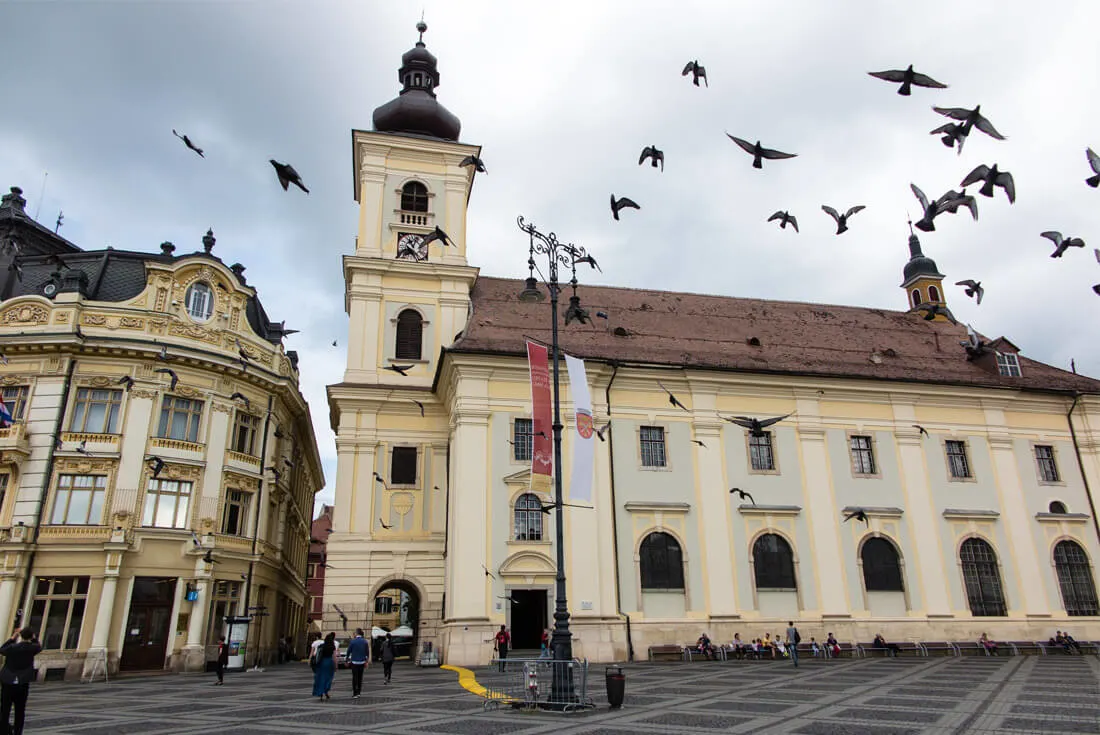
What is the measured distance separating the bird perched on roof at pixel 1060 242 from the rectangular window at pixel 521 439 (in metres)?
18.6

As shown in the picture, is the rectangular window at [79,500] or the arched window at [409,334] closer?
the rectangular window at [79,500]

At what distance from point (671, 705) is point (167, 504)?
23.4 metres

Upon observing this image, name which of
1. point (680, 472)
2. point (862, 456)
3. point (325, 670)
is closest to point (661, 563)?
point (680, 472)

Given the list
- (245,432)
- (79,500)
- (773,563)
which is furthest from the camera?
(245,432)

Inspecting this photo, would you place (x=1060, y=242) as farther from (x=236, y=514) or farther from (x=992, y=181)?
(x=236, y=514)

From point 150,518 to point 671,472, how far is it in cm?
2080

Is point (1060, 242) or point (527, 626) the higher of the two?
point (1060, 242)

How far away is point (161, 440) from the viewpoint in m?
30.2

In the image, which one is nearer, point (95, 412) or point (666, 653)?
point (666, 653)

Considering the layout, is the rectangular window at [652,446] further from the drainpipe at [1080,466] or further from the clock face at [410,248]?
the drainpipe at [1080,466]

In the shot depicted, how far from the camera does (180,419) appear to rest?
3112 centimetres

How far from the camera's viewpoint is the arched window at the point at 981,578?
105 feet

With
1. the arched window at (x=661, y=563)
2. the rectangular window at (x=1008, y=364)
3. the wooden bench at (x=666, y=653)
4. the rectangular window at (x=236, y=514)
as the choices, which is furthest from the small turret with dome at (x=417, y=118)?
the rectangular window at (x=1008, y=364)

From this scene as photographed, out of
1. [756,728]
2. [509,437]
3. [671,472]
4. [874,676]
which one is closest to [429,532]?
[509,437]
